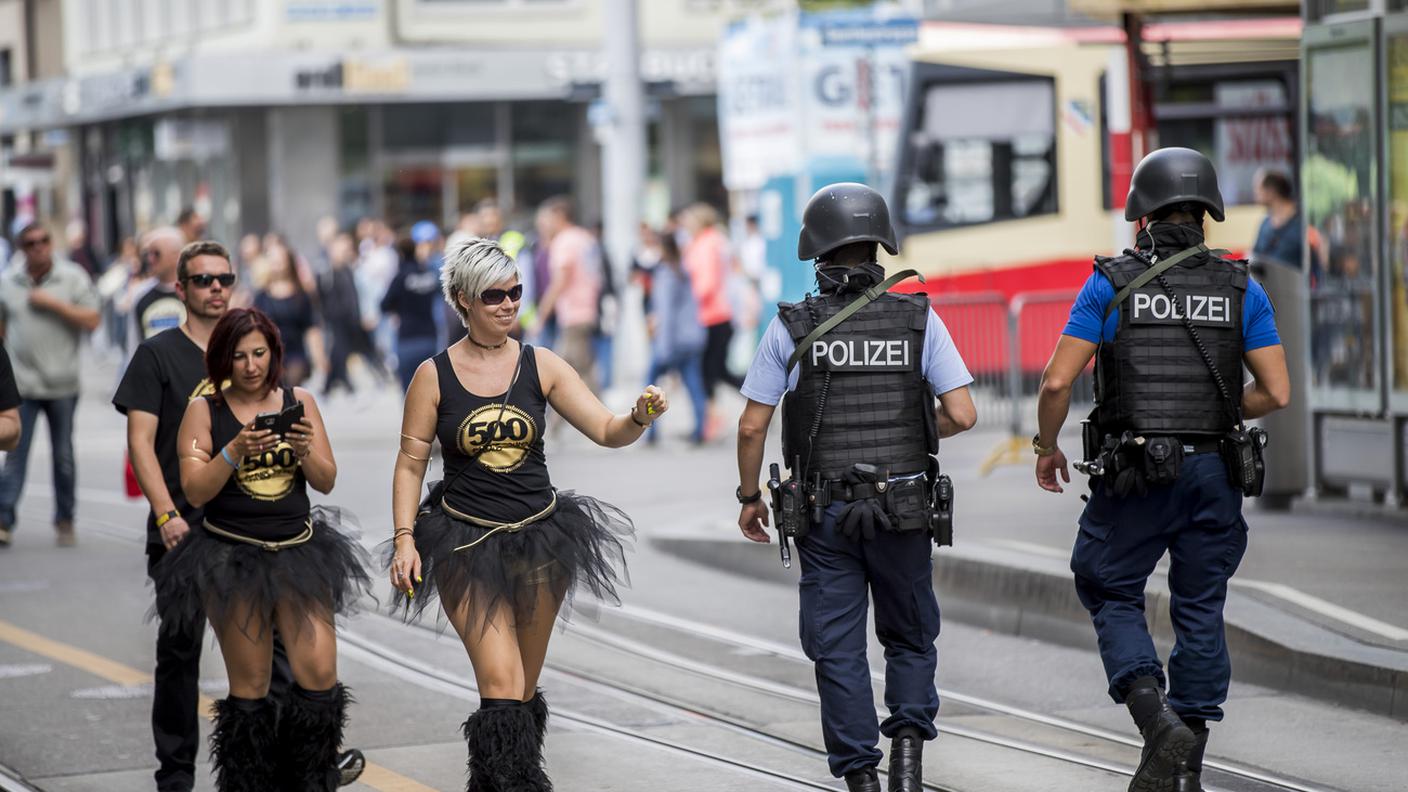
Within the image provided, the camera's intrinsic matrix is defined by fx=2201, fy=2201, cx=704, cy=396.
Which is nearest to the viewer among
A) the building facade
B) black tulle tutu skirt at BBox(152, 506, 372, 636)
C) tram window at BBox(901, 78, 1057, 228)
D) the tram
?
black tulle tutu skirt at BBox(152, 506, 372, 636)

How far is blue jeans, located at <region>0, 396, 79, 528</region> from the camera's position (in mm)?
12117

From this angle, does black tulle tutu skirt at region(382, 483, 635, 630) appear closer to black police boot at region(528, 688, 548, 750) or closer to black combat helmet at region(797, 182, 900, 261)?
black police boot at region(528, 688, 548, 750)

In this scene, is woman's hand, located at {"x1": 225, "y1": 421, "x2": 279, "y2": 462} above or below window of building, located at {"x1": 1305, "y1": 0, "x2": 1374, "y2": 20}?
below

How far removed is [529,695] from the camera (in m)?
5.64

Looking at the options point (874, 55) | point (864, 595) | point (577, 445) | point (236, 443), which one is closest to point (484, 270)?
point (236, 443)

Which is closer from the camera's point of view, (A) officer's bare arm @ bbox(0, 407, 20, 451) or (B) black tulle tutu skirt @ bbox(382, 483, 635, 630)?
(B) black tulle tutu skirt @ bbox(382, 483, 635, 630)

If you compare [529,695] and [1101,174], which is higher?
[1101,174]

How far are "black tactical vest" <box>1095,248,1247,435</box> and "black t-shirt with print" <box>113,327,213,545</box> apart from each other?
8.51 feet

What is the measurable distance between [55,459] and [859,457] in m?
7.54

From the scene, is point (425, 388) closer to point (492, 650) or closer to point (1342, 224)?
point (492, 650)

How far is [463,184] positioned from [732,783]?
104 feet

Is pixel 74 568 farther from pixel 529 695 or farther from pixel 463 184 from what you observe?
pixel 463 184

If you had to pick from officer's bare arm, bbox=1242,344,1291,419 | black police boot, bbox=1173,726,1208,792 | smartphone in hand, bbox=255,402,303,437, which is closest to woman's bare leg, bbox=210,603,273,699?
smartphone in hand, bbox=255,402,303,437

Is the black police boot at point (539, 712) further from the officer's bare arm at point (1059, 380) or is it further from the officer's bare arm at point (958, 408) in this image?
the officer's bare arm at point (1059, 380)
